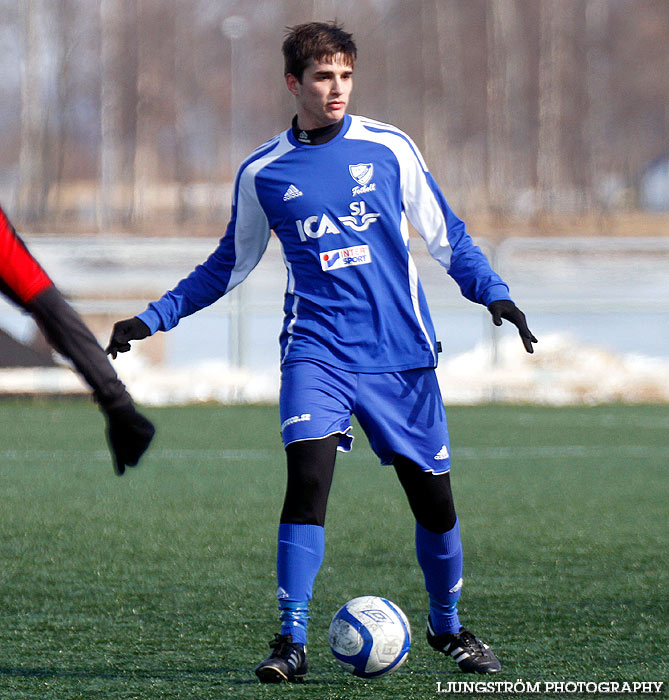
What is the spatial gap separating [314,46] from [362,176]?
0.43m

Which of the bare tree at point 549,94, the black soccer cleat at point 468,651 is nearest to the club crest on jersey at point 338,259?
the black soccer cleat at point 468,651

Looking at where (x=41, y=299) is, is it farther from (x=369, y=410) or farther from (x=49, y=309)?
(x=369, y=410)

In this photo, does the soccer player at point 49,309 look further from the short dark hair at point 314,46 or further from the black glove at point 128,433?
the short dark hair at point 314,46

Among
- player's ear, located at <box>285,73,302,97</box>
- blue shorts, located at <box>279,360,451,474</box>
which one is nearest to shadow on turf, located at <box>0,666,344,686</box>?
blue shorts, located at <box>279,360,451,474</box>

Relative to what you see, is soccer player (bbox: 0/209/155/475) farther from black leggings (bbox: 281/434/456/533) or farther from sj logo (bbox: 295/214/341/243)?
sj logo (bbox: 295/214/341/243)

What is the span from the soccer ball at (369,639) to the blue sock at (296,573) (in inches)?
4.7

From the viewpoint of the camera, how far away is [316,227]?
4254mm

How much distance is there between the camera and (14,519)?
7.46 metres

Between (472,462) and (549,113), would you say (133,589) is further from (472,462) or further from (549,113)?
(549,113)

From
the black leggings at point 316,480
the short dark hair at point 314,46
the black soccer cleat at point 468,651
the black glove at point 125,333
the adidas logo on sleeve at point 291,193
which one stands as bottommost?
the black soccer cleat at point 468,651

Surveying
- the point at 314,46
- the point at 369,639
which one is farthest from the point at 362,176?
the point at 369,639

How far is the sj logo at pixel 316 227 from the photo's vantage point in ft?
13.9

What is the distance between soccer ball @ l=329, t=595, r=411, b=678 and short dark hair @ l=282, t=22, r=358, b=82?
1668 millimetres

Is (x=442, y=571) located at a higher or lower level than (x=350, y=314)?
lower
